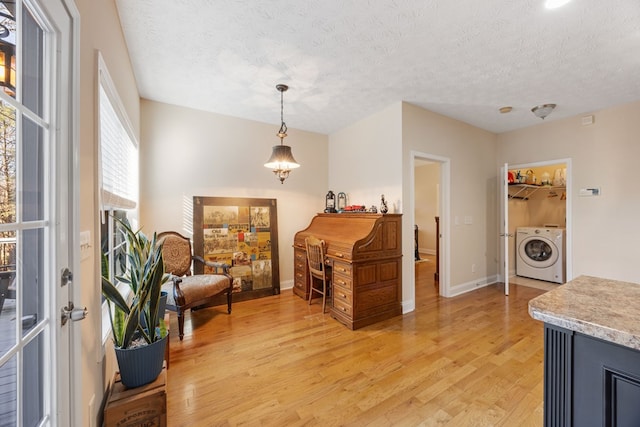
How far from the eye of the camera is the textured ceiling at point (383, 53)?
5.96ft

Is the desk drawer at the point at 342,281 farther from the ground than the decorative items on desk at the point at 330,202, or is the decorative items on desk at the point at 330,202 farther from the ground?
the decorative items on desk at the point at 330,202

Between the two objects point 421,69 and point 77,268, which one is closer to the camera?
point 77,268

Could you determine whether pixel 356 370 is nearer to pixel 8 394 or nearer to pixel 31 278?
pixel 8 394

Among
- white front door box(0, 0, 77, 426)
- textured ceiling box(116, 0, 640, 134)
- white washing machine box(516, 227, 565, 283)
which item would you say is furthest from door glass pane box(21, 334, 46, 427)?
white washing machine box(516, 227, 565, 283)

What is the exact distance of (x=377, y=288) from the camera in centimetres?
Result: 302

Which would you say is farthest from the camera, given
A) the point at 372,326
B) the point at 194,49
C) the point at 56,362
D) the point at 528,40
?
the point at 372,326

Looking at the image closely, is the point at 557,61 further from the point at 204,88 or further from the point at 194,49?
the point at 204,88

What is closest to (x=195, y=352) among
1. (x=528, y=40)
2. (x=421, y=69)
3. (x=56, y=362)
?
(x=56, y=362)

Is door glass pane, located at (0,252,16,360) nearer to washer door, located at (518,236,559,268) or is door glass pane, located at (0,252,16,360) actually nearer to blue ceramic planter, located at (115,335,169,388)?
blue ceramic planter, located at (115,335,169,388)

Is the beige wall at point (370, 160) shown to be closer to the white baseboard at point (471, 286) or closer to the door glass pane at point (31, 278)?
the white baseboard at point (471, 286)

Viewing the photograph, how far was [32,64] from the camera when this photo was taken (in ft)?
2.89

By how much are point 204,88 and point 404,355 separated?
138 inches

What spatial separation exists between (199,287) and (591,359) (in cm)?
301

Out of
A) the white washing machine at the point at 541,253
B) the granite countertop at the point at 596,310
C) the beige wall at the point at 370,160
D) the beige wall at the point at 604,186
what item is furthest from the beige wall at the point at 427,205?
the granite countertop at the point at 596,310
